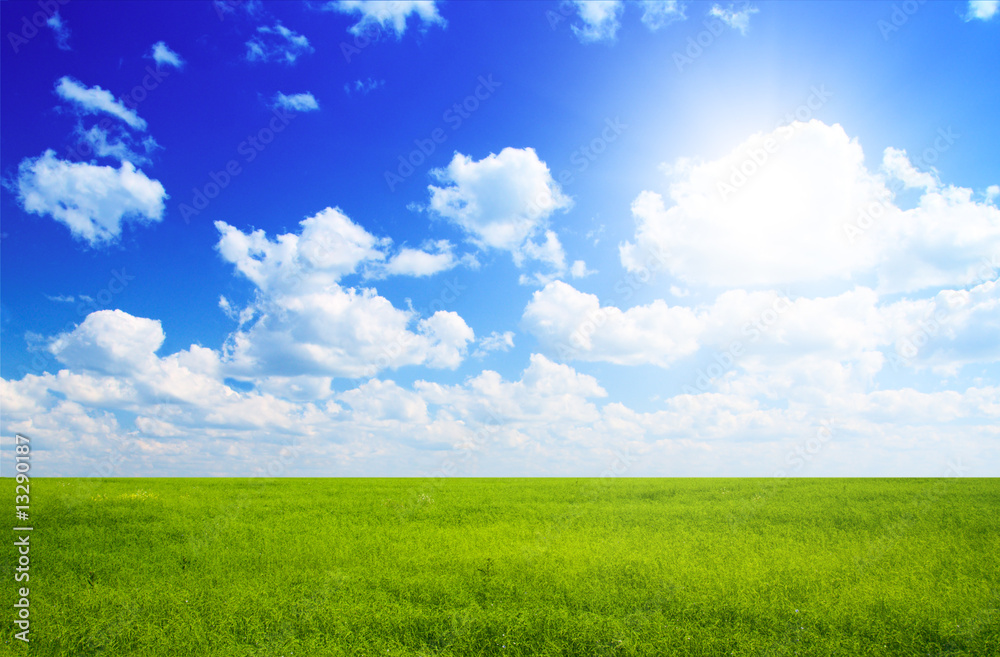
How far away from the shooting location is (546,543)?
1711 centimetres

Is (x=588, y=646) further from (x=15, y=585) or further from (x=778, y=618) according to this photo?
(x=15, y=585)

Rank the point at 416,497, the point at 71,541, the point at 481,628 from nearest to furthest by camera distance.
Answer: the point at 481,628
the point at 71,541
the point at 416,497

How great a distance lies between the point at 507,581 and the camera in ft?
43.3

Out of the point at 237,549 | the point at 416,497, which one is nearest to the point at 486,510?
the point at 416,497

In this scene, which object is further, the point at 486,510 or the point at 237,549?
the point at 486,510

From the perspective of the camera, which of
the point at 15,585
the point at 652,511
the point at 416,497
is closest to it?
the point at 15,585

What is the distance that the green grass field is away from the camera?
35.3ft

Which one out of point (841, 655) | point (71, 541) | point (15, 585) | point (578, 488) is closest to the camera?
point (841, 655)

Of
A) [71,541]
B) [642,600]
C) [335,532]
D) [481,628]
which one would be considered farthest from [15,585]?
[642,600]

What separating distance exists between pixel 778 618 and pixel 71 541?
22.6 m

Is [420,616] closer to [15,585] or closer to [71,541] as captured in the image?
[15,585]

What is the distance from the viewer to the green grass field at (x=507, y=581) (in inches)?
424

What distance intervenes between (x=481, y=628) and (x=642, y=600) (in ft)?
13.1

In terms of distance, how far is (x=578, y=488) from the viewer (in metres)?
33.7
